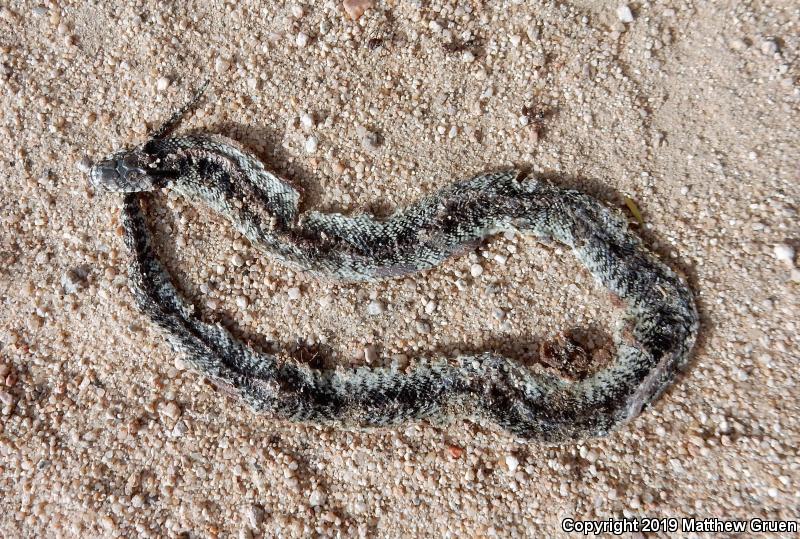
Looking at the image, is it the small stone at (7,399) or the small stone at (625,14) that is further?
the small stone at (7,399)

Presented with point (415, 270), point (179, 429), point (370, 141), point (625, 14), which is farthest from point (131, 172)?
point (625, 14)

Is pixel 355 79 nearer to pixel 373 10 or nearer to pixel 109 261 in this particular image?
pixel 373 10

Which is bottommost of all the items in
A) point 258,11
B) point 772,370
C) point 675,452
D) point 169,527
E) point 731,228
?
point 169,527

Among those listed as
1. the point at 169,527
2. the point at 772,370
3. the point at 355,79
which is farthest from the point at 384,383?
the point at 772,370

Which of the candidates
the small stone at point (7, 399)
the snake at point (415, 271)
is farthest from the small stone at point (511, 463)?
the small stone at point (7, 399)

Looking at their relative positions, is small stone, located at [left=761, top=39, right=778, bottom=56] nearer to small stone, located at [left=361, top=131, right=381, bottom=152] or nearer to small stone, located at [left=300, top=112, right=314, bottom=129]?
small stone, located at [left=361, top=131, right=381, bottom=152]

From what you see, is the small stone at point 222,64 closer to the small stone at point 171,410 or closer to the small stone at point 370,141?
the small stone at point 370,141

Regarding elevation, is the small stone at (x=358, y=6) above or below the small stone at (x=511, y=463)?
above
